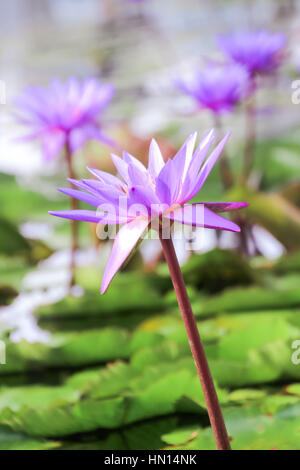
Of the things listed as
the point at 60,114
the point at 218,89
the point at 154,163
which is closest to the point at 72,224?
the point at 60,114

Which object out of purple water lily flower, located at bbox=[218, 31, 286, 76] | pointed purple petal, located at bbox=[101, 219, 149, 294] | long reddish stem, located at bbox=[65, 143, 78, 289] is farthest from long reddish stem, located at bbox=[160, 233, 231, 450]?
purple water lily flower, located at bbox=[218, 31, 286, 76]

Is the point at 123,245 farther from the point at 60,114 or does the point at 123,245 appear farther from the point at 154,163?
the point at 60,114

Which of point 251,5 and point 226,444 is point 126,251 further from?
point 251,5

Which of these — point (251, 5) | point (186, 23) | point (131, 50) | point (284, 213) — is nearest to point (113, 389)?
point (284, 213)

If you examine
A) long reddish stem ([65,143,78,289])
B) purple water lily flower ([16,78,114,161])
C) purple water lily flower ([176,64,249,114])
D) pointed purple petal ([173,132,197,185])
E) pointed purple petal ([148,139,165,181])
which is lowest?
pointed purple petal ([173,132,197,185])

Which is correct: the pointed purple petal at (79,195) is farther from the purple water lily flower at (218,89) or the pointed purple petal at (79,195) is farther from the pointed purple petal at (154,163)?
the purple water lily flower at (218,89)

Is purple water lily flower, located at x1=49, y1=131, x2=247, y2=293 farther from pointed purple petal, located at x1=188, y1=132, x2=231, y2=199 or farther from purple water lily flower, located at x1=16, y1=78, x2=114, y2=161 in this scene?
purple water lily flower, located at x1=16, y1=78, x2=114, y2=161
